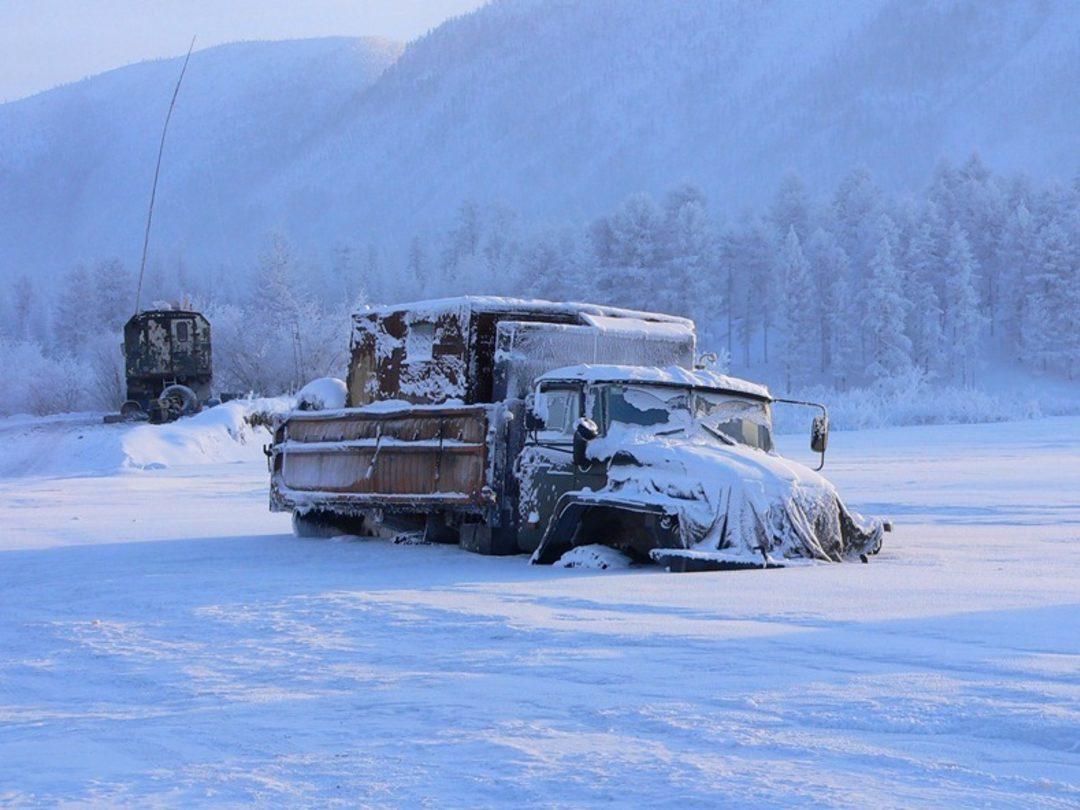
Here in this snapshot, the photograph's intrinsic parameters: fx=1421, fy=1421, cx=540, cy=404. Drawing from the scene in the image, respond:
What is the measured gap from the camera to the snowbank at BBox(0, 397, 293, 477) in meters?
30.0

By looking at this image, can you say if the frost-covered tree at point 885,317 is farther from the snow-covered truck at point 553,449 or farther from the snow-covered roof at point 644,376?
the snow-covered roof at point 644,376

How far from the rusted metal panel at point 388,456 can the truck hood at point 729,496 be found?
1.34 metres

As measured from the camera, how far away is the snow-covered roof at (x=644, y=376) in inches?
479

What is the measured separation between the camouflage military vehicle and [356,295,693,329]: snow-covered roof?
2938 cm

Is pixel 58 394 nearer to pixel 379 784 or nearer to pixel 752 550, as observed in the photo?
pixel 752 550

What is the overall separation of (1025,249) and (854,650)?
8460cm

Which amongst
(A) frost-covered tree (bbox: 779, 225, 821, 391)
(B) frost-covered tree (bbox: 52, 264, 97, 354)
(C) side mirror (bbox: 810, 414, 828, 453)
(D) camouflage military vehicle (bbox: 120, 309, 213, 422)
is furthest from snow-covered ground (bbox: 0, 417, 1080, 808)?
(B) frost-covered tree (bbox: 52, 264, 97, 354)

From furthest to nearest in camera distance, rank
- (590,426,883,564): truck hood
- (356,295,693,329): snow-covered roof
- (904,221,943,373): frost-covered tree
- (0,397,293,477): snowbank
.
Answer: (904,221,943,373): frost-covered tree
(0,397,293,477): snowbank
(356,295,693,329): snow-covered roof
(590,426,883,564): truck hood

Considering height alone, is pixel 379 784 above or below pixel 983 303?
below

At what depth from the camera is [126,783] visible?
4879 mm

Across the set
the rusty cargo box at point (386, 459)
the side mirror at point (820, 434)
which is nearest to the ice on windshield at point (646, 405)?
the rusty cargo box at point (386, 459)

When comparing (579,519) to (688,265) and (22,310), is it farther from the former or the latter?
(22,310)

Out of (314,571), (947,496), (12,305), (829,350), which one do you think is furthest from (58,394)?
(12,305)

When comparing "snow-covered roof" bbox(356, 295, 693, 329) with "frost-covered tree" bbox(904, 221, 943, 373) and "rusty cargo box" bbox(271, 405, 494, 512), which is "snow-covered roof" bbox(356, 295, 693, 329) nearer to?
"rusty cargo box" bbox(271, 405, 494, 512)
